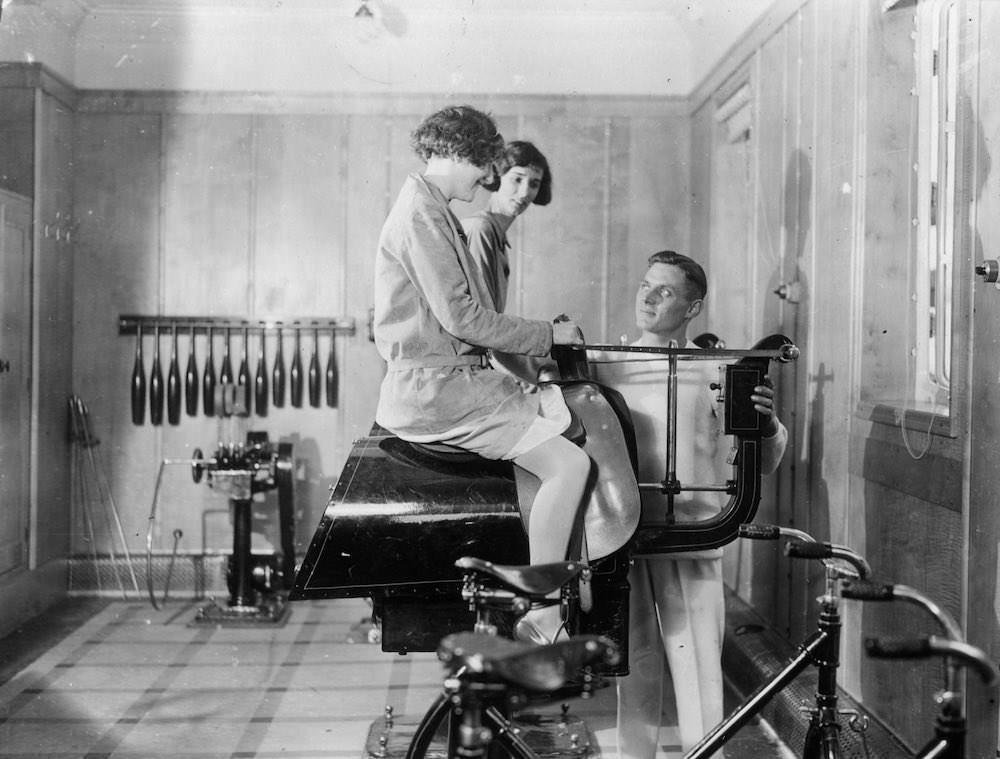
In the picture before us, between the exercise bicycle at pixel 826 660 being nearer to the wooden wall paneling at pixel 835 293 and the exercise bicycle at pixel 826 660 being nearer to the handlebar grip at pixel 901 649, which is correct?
the handlebar grip at pixel 901 649

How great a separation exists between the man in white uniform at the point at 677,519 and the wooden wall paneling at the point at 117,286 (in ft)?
8.88

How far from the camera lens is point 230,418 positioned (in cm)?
491

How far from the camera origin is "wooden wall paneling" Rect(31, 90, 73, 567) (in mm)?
4594

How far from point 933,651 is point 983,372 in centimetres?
101

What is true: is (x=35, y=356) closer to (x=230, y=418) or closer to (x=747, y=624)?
(x=230, y=418)

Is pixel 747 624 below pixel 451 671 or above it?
below

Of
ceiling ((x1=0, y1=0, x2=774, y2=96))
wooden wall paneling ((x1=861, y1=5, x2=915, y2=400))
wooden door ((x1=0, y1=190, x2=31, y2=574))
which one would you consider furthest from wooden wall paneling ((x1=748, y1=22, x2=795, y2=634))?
wooden door ((x1=0, y1=190, x2=31, y2=574))

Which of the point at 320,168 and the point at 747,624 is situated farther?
the point at 320,168

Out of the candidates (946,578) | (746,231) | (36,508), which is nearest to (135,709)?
(36,508)

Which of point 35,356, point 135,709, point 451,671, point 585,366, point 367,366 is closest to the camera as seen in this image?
point 451,671

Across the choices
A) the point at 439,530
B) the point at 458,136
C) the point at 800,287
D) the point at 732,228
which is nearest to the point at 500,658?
the point at 439,530

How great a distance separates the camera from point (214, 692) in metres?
3.89

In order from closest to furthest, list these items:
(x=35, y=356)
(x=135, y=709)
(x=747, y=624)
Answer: (x=135, y=709) → (x=747, y=624) → (x=35, y=356)

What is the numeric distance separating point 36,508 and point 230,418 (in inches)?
38.9
